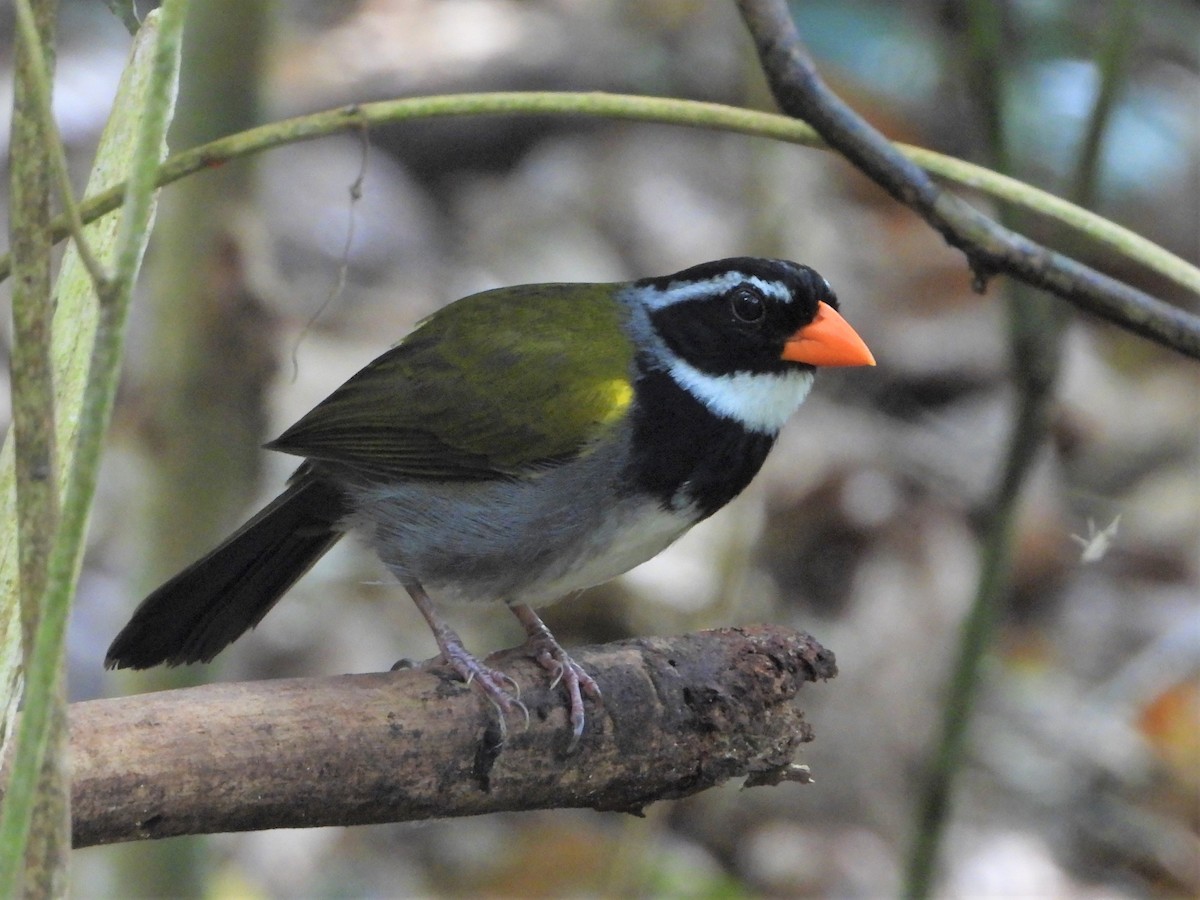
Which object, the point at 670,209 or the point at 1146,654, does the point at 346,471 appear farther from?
the point at 670,209

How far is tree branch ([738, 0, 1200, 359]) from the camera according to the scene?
7.14ft

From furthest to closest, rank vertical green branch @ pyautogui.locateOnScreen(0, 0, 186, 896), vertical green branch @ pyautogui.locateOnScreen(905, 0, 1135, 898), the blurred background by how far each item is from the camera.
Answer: the blurred background < vertical green branch @ pyautogui.locateOnScreen(905, 0, 1135, 898) < vertical green branch @ pyautogui.locateOnScreen(0, 0, 186, 896)

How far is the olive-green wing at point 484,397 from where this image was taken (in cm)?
323

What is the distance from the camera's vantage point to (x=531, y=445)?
3221 millimetres

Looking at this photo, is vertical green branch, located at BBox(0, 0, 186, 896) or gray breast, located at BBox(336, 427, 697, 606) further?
gray breast, located at BBox(336, 427, 697, 606)

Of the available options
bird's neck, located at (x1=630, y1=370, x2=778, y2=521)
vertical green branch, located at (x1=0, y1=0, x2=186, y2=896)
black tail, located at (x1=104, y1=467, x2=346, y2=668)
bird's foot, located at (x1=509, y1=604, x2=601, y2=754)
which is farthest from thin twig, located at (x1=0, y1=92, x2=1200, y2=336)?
black tail, located at (x1=104, y1=467, x2=346, y2=668)

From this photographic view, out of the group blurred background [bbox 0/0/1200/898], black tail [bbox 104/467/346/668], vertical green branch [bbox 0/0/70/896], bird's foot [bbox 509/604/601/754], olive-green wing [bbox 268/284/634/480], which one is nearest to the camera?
vertical green branch [bbox 0/0/70/896]

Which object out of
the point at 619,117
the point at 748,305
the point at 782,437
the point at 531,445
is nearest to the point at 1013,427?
the point at 748,305

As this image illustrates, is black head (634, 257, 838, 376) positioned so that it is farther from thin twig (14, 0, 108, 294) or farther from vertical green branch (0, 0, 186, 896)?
vertical green branch (0, 0, 186, 896)

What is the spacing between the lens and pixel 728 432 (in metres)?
3.23

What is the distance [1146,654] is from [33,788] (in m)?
5.45

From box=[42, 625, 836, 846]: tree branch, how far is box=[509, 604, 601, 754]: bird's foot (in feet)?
0.06

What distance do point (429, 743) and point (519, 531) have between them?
0.76 meters

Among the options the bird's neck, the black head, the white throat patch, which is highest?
the black head
